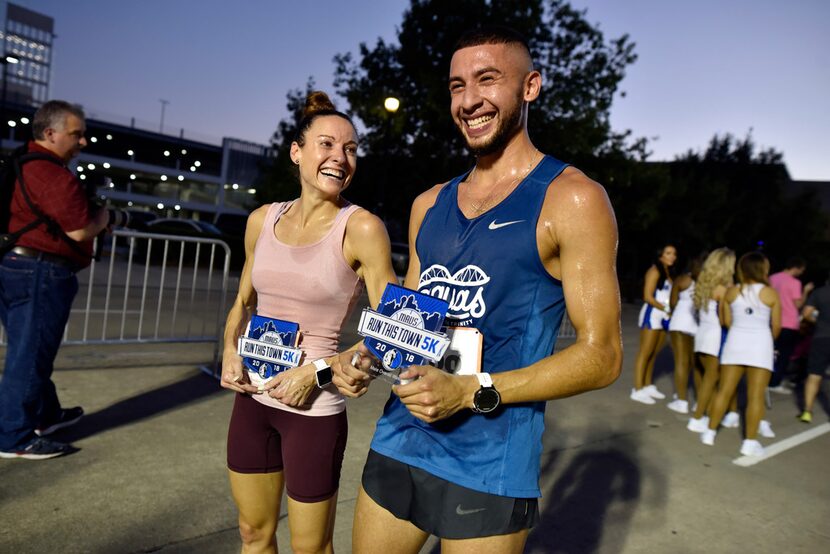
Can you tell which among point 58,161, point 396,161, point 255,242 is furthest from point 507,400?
point 396,161

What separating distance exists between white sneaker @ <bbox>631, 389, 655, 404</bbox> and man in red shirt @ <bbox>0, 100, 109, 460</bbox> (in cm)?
622

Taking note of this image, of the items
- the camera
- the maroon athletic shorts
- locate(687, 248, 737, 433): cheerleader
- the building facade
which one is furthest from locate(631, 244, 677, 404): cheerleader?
the building facade

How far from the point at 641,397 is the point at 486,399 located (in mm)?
6618

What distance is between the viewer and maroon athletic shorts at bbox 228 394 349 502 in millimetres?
2217

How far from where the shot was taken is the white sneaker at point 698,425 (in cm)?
635

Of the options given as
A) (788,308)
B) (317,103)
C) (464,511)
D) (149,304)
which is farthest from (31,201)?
(788,308)

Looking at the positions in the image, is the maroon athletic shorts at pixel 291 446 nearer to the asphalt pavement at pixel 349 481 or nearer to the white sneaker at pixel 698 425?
the asphalt pavement at pixel 349 481

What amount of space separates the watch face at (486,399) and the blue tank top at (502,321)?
0.52ft

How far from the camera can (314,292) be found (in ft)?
7.62

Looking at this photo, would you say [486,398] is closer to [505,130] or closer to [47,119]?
[505,130]

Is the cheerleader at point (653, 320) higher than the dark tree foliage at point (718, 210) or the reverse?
the reverse

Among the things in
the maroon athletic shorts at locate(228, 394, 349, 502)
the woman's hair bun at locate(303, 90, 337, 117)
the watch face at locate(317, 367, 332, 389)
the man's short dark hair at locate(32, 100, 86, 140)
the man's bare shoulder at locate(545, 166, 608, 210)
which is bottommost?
the maroon athletic shorts at locate(228, 394, 349, 502)

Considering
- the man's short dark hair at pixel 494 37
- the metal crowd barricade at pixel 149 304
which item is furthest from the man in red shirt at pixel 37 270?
the man's short dark hair at pixel 494 37

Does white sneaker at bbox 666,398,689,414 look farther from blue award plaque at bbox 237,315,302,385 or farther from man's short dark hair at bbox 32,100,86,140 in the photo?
man's short dark hair at bbox 32,100,86,140
